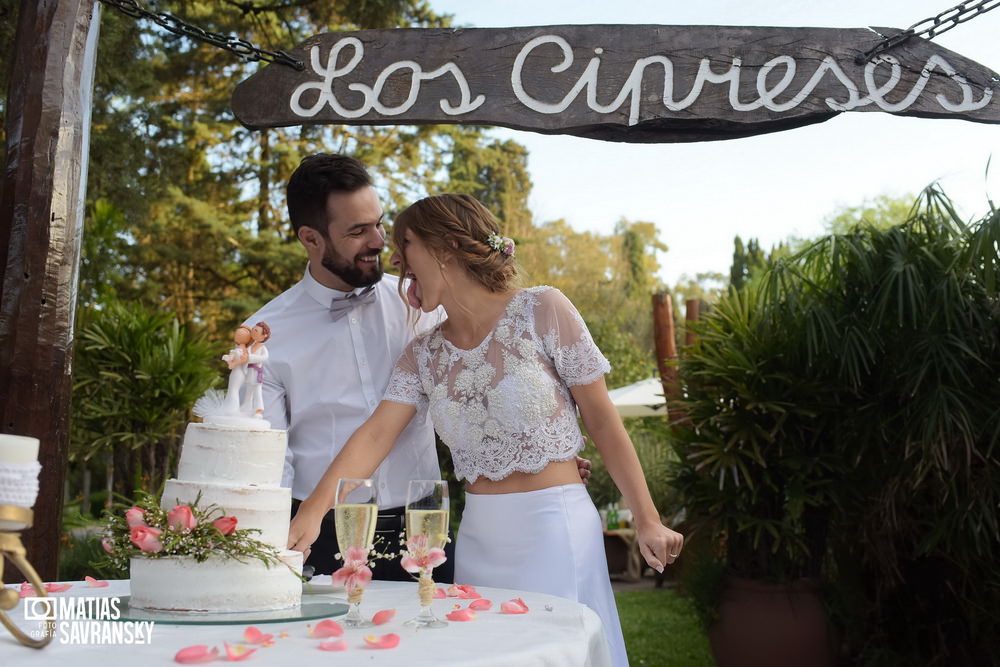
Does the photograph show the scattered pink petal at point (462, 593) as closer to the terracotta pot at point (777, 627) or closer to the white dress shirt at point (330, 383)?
the white dress shirt at point (330, 383)

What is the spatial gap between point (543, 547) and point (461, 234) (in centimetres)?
93

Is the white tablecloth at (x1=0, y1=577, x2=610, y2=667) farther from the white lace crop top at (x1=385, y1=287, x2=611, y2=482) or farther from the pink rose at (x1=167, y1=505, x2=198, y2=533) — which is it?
the white lace crop top at (x1=385, y1=287, x2=611, y2=482)

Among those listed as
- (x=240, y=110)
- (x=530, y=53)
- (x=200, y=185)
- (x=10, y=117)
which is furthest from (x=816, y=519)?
(x=200, y=185)

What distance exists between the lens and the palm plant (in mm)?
5074

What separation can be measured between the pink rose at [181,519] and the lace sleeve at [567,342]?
125cm

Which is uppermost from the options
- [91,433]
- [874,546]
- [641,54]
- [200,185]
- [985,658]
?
[200,185]

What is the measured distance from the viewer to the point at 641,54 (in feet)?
9.44

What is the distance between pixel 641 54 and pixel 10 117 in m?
2.11

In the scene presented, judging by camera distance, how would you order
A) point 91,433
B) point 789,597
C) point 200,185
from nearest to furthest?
point 789,597 → point 91,433 → point 200,185

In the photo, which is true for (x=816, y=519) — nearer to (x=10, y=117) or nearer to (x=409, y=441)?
(x=409, y=441)

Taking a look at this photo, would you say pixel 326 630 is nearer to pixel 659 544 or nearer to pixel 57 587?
pixel 57 587

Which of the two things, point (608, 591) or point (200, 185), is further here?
point (200, 185)

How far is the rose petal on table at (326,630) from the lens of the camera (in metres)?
1.52

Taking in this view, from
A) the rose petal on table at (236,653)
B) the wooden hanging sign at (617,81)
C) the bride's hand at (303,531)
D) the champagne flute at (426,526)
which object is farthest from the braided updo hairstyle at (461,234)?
the rose petal on table at (236,653)
